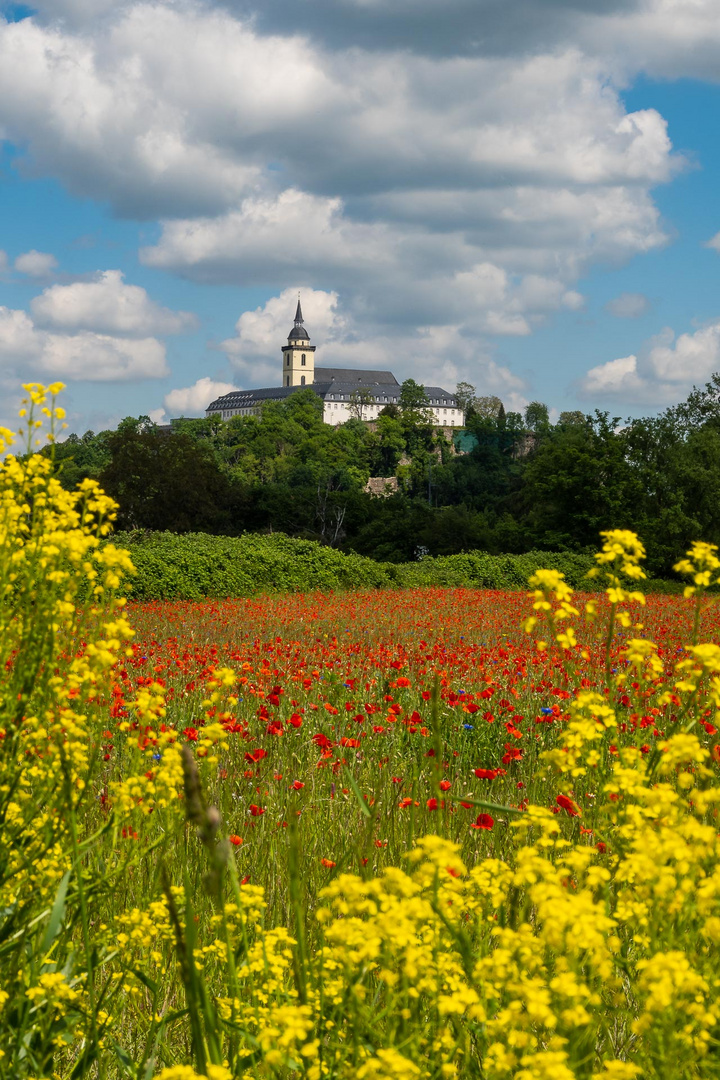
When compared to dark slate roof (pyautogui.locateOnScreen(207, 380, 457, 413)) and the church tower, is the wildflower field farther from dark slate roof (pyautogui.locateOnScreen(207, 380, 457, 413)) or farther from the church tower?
the church tower

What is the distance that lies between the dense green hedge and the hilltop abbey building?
126508 millimetres

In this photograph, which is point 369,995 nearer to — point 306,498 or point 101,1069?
point 101,1069

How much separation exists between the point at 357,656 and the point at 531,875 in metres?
6.34

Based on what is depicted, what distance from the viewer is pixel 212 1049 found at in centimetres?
172

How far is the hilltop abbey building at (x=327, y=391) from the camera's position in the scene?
16888 cm

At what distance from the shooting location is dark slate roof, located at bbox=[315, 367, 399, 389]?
178 meters

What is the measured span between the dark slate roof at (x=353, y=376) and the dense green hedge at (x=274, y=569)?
5930 inches

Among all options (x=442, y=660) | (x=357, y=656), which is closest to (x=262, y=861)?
(x=442, y=660)

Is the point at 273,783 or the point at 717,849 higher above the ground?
the point at 717,849

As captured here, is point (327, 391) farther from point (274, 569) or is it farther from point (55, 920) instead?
point (55, 920)

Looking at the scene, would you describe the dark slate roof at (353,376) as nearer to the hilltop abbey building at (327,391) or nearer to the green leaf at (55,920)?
the hilltop abbey building at (327,391)

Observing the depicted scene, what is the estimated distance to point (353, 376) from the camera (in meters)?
181

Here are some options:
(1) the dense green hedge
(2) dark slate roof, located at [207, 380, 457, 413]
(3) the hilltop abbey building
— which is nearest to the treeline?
(1) the dense green hedge

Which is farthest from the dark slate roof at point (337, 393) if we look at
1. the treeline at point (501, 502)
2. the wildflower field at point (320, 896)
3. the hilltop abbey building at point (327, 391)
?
the wildflower field at point (320, 896)
